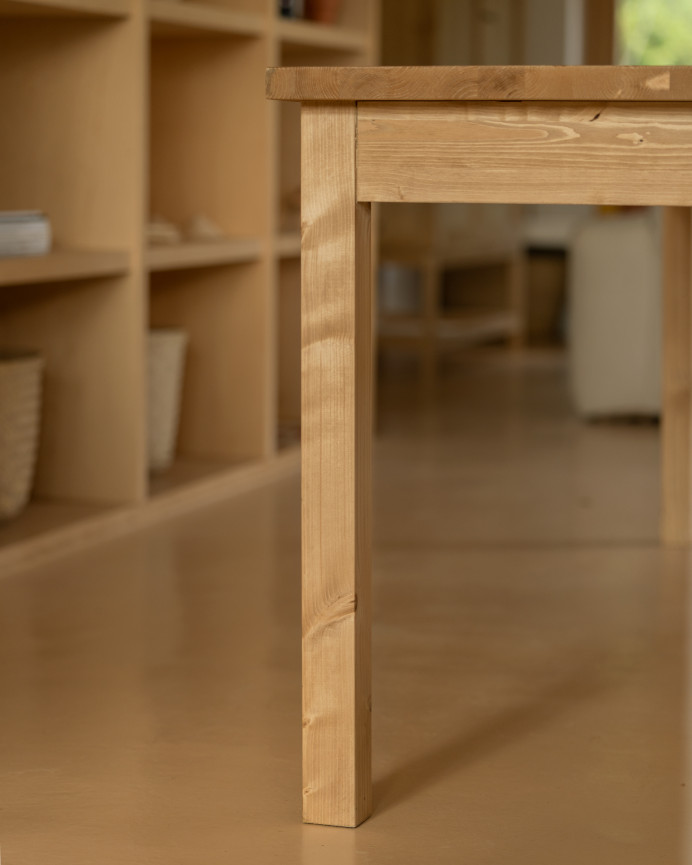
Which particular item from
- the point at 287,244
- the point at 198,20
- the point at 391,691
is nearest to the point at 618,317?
the point at 287,244

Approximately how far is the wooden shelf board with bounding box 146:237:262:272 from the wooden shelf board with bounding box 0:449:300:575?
16.5 inches

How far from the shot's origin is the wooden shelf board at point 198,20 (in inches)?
94.5

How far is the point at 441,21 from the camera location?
482 centimetres

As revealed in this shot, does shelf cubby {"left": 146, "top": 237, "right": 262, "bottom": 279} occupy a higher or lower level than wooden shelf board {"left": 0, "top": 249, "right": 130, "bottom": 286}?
higher

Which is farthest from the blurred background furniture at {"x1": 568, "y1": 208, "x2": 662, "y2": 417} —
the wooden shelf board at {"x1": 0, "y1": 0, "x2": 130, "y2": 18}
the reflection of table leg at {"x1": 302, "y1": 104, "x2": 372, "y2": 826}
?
the reflection of table leg at {"x1": 302, "y1": 104, "x2": 372, "y2": 826}

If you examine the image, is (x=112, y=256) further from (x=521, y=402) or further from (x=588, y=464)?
(x=521, y=402)

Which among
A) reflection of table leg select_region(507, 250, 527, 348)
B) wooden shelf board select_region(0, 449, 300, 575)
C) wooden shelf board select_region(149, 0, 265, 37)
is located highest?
wooden shelf board select_region(149, 0, 265, 37)

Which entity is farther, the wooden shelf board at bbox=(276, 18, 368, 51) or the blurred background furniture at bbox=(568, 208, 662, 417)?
the blurred background furniture at bbox=(568, 208, 662, 417)

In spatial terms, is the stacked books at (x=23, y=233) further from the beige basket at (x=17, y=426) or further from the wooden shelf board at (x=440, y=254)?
the wooden shelf board at (x=440, y=254)

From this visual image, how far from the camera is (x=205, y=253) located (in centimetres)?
260

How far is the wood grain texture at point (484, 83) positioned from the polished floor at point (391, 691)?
0.61 metres

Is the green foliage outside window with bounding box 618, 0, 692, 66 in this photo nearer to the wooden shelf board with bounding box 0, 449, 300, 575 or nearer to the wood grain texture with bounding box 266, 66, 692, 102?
the wooden shelf board with bounding box 0, 449, 300, 575

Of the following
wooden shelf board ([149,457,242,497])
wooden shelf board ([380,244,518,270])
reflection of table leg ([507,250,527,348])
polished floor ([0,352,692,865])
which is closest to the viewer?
polished floor ([0,352,692,865])

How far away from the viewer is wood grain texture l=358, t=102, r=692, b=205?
3.49 feet
